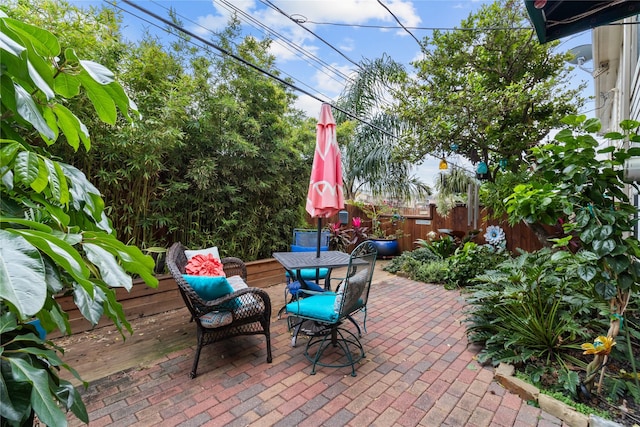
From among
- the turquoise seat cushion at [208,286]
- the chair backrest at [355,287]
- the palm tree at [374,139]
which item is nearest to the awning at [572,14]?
the chair backrest at [355,287]

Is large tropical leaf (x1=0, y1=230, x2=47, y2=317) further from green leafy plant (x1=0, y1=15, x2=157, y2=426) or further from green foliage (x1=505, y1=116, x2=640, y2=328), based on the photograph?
green foliage (x1=505, y1=116, x2=640, y2=328)

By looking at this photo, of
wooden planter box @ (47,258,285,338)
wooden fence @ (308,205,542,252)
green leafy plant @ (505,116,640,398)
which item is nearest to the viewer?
green leafy plant @ (505,116,640,398)

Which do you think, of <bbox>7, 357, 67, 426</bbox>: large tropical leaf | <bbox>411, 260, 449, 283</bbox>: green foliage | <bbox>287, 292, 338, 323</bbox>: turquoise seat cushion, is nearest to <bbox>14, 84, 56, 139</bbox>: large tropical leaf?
<bbox>7, 357, 67, 426</bbox>: large tropical leaf

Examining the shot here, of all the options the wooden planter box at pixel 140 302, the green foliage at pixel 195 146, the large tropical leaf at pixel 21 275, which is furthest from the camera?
the green foliage at pixel 195 146

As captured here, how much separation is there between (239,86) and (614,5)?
12.7 feet

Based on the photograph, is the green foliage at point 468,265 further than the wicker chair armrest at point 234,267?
Yes

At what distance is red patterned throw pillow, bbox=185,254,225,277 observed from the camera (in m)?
2.59

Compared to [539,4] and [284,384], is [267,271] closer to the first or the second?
[284,384]

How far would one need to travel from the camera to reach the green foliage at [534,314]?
2.20m

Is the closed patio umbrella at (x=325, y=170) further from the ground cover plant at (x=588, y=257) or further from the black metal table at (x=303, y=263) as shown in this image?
the ground cover plant at (x=588, y=257)

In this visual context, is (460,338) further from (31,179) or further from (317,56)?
(317,56)

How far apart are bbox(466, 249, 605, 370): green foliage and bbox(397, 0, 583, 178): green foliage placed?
2.41m

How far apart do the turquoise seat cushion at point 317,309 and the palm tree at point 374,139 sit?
6.15 metres

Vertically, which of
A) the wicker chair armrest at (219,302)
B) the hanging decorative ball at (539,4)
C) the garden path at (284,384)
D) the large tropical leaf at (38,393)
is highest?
the hanging decorative ball at (539,4)
